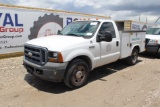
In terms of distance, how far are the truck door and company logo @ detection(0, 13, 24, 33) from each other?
4.78m

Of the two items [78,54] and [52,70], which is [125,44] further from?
[52,70]

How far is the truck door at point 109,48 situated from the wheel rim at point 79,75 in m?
0.91

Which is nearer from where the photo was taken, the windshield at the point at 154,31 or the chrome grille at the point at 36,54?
the chrome grille at the point at 36,54

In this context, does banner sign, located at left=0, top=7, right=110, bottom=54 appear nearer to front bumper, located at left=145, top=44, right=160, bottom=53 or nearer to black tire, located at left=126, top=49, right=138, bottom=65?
black tire, located at left=126, top=49, right=138, bottom=65

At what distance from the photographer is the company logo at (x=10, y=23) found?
8.45 m

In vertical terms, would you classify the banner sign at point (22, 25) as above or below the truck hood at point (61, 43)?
above

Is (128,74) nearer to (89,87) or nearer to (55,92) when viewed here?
(89,87)

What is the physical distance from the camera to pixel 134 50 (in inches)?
321

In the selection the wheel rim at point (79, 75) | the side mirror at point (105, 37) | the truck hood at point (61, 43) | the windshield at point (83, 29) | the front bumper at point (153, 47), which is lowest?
the wheel rim at point (79, 75)

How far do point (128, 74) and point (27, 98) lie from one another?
3890 mm

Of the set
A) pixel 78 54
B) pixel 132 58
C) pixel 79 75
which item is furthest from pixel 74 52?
pixel 132 58

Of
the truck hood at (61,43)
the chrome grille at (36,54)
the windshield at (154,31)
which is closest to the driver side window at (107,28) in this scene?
the truck hood at (61,43)

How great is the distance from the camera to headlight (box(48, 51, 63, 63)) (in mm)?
4551

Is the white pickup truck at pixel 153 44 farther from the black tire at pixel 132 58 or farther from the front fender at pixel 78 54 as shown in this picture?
the front fender at pixel 78 54
